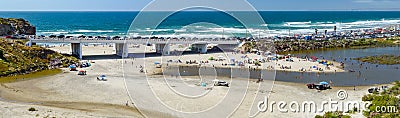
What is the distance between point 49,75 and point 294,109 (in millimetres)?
24591

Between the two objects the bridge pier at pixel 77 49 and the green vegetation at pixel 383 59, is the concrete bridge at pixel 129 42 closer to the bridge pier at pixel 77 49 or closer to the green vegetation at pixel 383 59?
the bridge pier at pixel 77 49

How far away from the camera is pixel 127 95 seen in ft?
97.0

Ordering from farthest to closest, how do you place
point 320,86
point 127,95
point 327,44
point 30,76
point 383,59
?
1. point 327,44
2. point 383,59
3. point 30,76
4. point 320,86
5. point 127,95

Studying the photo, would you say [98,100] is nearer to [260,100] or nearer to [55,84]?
[55,84]

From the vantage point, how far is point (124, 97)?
28641 mm

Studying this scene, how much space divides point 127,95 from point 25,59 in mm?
18367

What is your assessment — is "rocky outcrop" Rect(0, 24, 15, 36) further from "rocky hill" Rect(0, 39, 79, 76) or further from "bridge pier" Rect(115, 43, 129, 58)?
"bridge pier" Rect(115, 43, 129, 58)

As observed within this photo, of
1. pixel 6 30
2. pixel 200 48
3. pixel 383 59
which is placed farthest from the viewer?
pixel 6 30

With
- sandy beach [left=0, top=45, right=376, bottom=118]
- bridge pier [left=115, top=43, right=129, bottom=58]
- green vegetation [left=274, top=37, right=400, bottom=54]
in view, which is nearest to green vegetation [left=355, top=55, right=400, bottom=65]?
green vegetation [left=274, top=37, right=400, bottom=54]

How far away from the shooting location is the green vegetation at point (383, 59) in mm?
49609

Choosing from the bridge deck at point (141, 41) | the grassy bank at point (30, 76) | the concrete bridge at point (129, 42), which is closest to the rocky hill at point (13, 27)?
the concrete bridge at point (129, 42)

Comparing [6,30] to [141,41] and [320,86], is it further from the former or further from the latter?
[320,86]

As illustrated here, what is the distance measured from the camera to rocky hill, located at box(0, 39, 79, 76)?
39.2 m

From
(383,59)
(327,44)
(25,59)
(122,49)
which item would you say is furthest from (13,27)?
(383,59)
